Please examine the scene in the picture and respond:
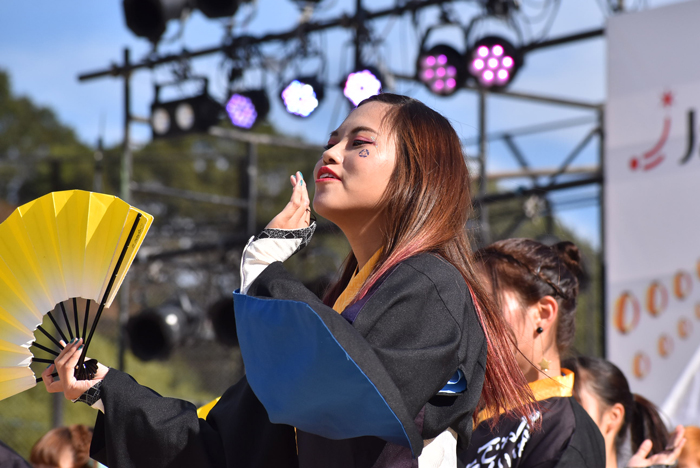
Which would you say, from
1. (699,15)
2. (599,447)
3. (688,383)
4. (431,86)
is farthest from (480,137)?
(599,447)

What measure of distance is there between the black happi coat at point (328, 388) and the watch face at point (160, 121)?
4473 millimetres

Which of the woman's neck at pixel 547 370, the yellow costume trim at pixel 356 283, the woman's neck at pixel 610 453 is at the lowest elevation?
the woman's neck at pixel 610 453

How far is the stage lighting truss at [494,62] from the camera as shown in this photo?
455 centimetres

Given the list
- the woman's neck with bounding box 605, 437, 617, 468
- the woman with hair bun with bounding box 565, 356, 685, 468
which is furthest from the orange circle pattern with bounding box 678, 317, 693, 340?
the woman's neck with bounding box 605, 437, 617, 468

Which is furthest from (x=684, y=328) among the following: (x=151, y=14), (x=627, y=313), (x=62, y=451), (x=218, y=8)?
(x=151, y=14)

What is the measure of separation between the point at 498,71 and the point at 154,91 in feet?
8.48

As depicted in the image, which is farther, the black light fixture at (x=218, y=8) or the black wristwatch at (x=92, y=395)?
the black light fixture at (x=218, y=8)

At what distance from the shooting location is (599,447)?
6.23 feet

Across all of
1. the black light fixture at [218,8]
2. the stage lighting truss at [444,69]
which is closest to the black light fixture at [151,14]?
the black light fixture at [218,8]

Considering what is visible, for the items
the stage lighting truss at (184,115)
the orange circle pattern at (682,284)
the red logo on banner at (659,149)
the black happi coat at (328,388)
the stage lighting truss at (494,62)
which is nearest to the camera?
the black happi coat at (328,388)

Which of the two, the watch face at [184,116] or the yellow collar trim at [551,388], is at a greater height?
the watch face at [184,116]

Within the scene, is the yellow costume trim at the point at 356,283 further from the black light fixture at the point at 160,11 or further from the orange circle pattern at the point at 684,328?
the black light fixture at the point at 160,11

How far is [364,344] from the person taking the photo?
42.3 inches

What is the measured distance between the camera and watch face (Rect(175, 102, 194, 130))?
551 cm
